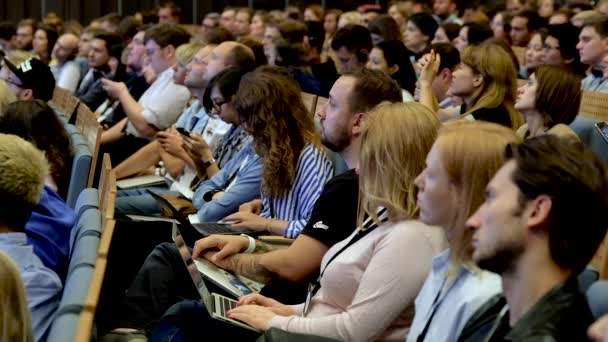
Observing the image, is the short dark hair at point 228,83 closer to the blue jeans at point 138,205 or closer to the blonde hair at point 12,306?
the blue jeans at point 138,205

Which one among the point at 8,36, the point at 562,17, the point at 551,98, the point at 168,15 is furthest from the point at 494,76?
the point at 168,15

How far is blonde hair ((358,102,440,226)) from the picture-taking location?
2564 millimetres

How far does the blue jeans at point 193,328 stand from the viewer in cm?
294

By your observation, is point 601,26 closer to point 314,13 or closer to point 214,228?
point 214,228

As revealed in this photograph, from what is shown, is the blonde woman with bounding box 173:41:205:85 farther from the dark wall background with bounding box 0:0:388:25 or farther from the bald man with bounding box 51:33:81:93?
the dark wall background with bounding box 0:0:388:25

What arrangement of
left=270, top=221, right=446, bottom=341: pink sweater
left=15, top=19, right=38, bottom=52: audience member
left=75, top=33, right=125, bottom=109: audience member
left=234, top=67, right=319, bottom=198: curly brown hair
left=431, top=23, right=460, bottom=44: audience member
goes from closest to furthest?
1. left=270, top=221, right=446, bottom=341: pink sweater
2. left=234, top=67, right=319, bottom=198: curly brown hair
3. left=75, top=33, right=125, bottom=109: audience member
4. left=431, top=23, right=460, bottom=44: audience member
5. left=15, top=19, right=38, bottom=52: audience member

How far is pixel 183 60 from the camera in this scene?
6.32 metres

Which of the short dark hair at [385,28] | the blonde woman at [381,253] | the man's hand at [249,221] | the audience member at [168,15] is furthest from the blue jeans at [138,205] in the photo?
the audience member at [168,15]

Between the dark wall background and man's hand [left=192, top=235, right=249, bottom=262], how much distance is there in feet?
41.4

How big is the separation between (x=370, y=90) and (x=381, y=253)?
3.39 ft

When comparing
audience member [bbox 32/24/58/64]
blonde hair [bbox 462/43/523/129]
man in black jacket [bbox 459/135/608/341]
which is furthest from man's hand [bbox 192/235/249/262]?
audience member [bbox 32/24/58/64]

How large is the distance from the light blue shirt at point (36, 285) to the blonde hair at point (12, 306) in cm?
59

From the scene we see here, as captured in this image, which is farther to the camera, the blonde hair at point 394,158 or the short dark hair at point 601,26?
the short dark hair at point 601,26

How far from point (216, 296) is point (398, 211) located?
2.15 ft
